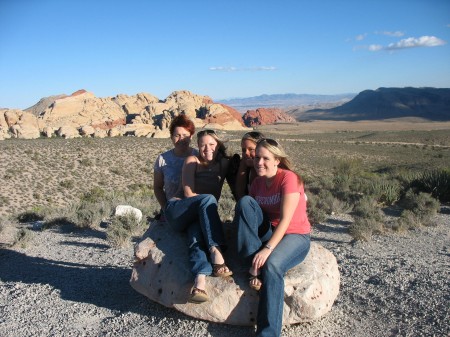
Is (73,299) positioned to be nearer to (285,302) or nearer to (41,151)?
(285,302)

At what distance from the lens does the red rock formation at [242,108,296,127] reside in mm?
132000

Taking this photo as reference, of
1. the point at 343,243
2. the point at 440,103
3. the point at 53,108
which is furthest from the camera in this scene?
the point at 440,103

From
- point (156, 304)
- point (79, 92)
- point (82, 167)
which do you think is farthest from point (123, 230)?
point (79, 92)

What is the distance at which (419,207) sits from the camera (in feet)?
34.5

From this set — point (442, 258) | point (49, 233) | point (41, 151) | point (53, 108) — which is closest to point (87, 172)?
point (41, 151)

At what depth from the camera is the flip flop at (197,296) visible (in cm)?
402

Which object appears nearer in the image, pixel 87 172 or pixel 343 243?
pixel 343 243

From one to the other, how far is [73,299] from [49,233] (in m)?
4.34

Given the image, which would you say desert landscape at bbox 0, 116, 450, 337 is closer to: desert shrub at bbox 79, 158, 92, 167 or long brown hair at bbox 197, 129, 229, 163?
long brown hair at bbox 197, 129, 229, 163

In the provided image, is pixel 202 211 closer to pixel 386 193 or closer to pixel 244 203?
pixel 244 203

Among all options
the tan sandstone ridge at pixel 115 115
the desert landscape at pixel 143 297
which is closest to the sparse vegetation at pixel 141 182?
the desert landscape at pixel 143 297

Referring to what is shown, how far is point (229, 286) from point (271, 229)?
2.31 ft

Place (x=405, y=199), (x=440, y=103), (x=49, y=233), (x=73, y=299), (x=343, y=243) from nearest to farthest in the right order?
(x=73, y=299) < (x=343, y=243) < (x=49, y=233) < (x=405, y=199) < (x=440, y=103)

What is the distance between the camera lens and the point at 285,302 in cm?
429
